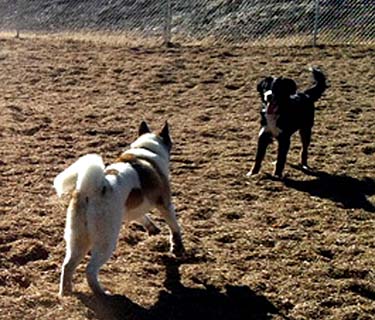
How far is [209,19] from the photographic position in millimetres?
18656

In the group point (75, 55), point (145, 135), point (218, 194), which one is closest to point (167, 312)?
point (145, 135)

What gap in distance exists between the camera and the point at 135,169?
439cm

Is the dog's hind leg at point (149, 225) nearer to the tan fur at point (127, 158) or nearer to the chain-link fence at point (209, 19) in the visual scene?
the tan fur at point (127, 158)

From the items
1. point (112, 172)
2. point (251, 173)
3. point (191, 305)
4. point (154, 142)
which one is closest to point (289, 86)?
point (251, 173)

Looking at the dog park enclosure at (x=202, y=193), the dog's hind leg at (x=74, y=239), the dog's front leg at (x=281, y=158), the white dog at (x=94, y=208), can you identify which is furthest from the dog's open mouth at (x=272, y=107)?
the dog's hind leg at (x=74, y=239)

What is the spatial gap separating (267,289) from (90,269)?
3.60 ft

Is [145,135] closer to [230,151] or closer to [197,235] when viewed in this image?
[197,235]

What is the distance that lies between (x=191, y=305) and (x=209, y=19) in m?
15.4

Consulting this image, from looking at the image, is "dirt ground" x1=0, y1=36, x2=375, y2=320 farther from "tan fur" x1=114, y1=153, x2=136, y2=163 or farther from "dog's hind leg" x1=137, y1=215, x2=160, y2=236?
"tan fur" x1=114, y1=153, x2=136, y2=163

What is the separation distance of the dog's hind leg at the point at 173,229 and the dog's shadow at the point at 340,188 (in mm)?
1792

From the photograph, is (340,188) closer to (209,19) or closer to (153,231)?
(153,231)

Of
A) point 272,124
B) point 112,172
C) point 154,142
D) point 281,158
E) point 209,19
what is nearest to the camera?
point 112,172

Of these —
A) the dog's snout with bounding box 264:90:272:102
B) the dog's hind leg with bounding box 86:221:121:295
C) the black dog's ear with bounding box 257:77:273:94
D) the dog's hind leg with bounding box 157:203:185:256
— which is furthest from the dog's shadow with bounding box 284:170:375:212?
the dog's hind leg with bounding box 86:221:121:295

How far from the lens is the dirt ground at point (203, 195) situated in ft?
13.3
